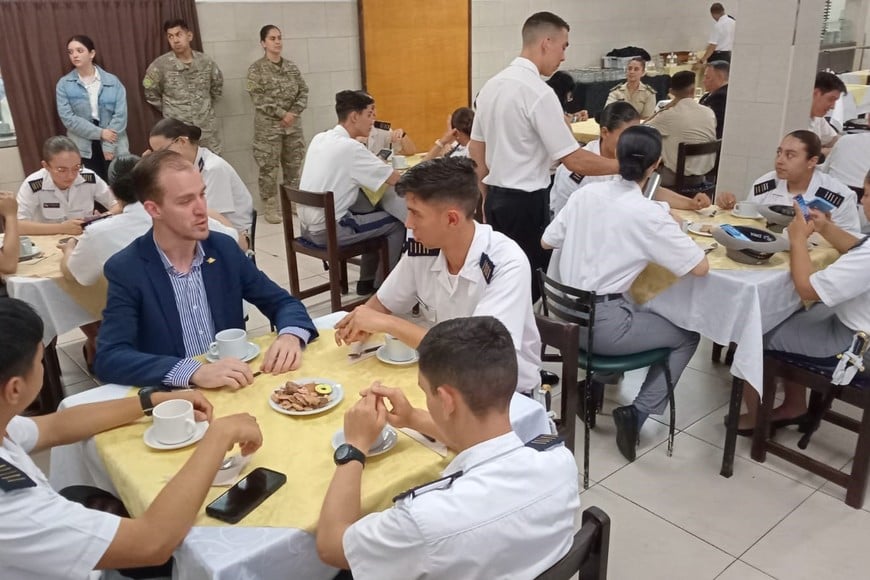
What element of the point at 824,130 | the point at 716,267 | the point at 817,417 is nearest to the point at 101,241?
the point at 716,267

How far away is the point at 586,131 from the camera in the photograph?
564cm

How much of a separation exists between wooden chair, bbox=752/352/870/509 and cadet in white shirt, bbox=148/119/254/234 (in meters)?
2.55

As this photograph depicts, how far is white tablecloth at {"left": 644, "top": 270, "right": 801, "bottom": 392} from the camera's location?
256 centimetres

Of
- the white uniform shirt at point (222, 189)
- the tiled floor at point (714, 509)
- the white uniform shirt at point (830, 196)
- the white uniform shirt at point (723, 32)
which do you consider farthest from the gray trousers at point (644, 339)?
the white uniform shirt at point (723, 32)

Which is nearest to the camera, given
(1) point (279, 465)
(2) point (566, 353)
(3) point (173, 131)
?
(1) point (279, 465)

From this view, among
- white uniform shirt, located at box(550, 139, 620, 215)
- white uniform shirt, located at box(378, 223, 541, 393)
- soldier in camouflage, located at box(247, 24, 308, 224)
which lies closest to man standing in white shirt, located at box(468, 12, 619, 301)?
white uniform shirt, located at box(550, 139, 620, 215)

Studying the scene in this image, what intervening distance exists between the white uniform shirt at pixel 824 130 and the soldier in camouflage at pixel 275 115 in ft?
13.8

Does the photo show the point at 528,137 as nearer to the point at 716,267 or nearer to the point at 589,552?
the point at 716,267

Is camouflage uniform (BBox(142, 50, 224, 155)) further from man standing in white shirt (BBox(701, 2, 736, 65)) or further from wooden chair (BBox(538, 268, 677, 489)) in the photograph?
man standing in white shirt (BBox(701, 2, 736, 65))

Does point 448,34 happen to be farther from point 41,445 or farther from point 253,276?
point 41,445

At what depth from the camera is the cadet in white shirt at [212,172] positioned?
141 inches

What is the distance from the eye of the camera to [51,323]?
9.39ft

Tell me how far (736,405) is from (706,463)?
283mm

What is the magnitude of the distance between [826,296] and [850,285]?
0.27 ft
